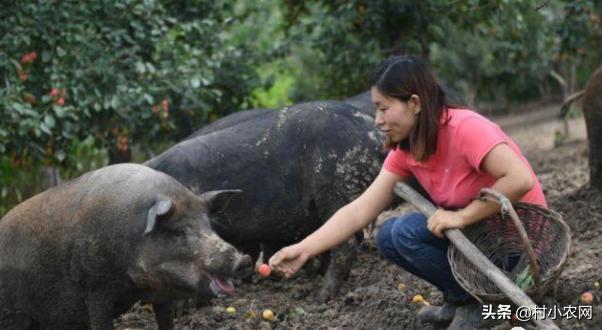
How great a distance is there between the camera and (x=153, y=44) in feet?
25.2

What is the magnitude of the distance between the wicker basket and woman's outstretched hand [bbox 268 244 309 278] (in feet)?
1.98

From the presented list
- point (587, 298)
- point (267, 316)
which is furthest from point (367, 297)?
point (587, 298)

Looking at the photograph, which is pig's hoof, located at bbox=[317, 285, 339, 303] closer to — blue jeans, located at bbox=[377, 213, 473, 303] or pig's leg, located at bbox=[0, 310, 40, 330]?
blue jeans, located at bbox=[377, 213, 473, 303]

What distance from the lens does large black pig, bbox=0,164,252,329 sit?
4.36 meters

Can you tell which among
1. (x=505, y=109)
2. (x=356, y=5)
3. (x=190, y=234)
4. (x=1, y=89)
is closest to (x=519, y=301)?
(x=190, y=234)

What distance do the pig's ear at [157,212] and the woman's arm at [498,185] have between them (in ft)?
3.70

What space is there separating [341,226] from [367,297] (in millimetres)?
1126

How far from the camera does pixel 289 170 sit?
6.05 m

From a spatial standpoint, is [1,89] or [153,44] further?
[153,44]

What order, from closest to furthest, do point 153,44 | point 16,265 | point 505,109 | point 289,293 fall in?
point 16,265 < point 289,293 < point 153,44 < point 505,109

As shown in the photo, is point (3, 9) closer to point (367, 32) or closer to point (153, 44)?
point (153, 44)

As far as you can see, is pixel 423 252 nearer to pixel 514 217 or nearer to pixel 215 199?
pixel 514 217

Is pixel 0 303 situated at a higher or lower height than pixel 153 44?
lower

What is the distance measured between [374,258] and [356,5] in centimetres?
284
